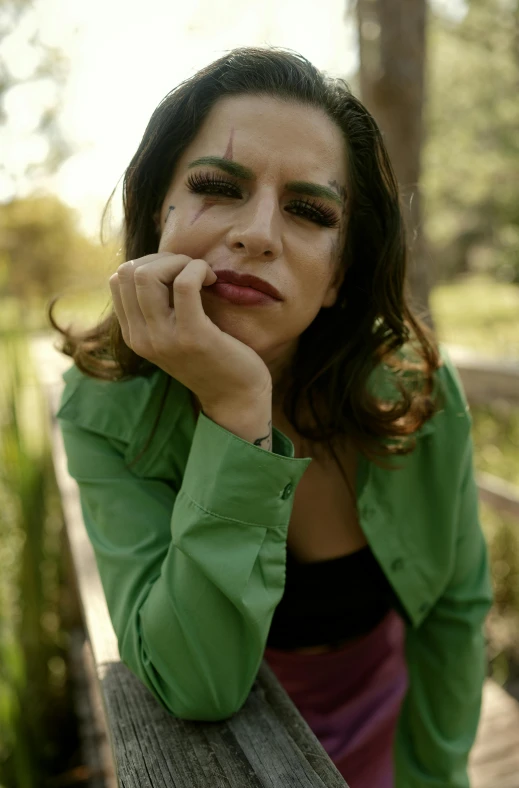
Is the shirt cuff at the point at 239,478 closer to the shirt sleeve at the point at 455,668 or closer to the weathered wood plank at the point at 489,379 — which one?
the shirt sleeve at the point at 455,668

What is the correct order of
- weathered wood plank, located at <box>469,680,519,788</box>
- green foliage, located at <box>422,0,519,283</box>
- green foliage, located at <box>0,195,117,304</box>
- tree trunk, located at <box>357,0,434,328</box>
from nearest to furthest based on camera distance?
weathered wood plank, located at <box>469,680,519,788</box>, tree trunk, located at <box>357,0,434,328</box>, green foliage, located at <box>422,0,519,283</box>, green foliage, located at <box>0,195,117,304</box>

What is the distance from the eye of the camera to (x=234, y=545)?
1.02 metres

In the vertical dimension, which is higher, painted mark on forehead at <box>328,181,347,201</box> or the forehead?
the forehead

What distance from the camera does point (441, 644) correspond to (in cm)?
164

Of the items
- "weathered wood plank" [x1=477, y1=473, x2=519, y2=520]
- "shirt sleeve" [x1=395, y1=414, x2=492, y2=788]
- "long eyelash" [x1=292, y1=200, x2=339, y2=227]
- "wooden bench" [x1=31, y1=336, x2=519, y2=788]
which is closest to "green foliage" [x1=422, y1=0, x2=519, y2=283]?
"weathered wood plank" [x1=477, y1=473, x2=519, y2=520]

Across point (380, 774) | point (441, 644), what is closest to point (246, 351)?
point (441, 644)

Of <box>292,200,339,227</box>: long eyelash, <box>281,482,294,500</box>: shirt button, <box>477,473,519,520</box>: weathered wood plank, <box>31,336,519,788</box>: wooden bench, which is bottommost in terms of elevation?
<box>477,473,519,520</box>: weathered wood plank

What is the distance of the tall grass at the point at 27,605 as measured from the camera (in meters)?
2.22

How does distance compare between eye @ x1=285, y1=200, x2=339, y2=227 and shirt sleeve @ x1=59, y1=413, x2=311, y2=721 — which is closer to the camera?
shirt sleeve @ x1=59, y1=413, x2=311, y2=721

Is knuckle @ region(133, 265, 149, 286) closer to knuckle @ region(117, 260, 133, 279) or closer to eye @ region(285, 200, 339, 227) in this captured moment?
knuckle @ region(117, 260, 133, 279)

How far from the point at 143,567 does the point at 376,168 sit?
0.93 m

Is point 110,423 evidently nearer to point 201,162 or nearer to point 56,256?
point 201,162

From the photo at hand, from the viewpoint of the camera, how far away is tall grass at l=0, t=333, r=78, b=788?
87.4 inches

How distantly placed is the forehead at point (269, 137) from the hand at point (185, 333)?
0.73 ft
